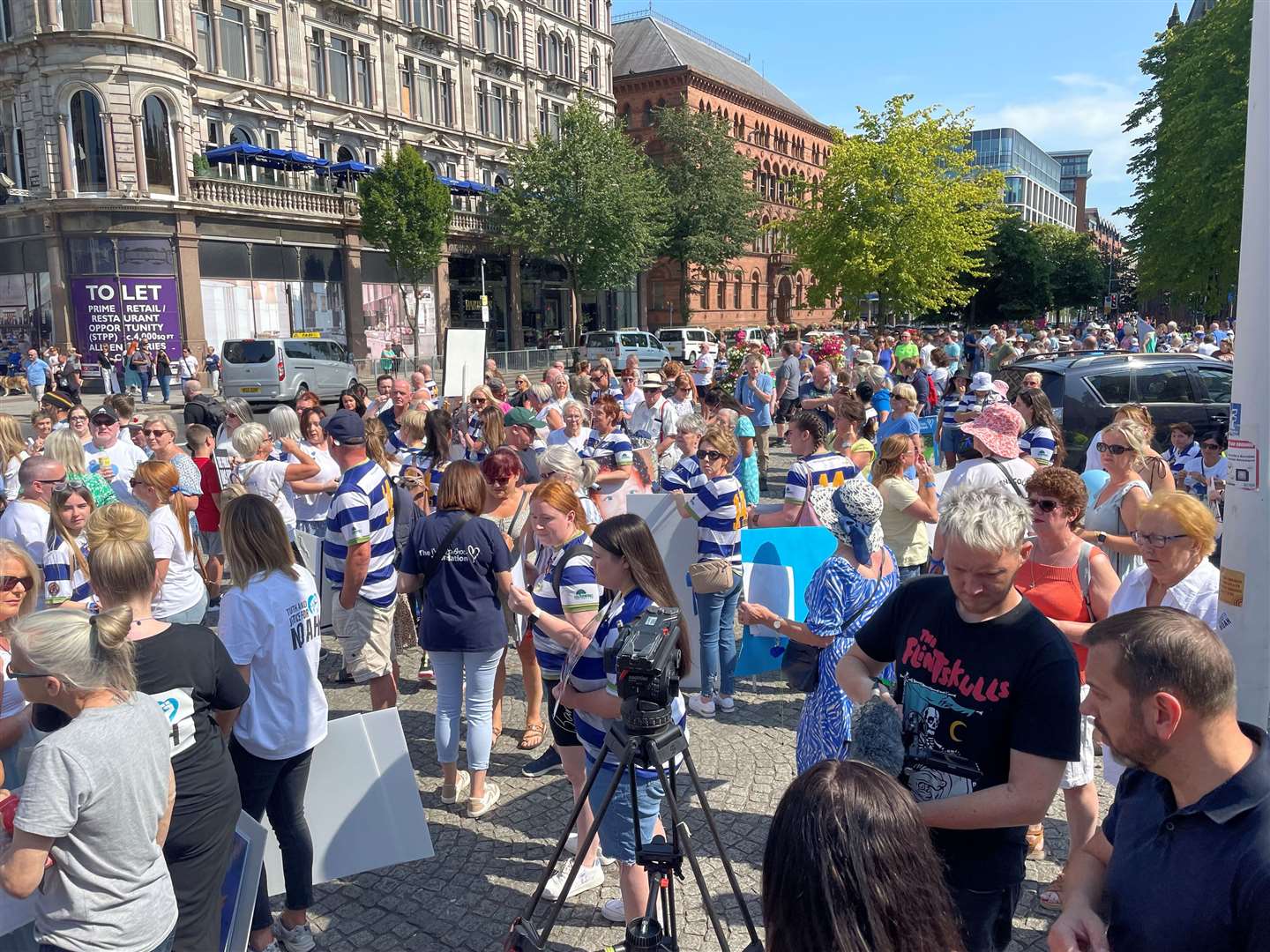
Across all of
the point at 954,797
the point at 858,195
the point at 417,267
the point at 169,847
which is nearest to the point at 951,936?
the point at 954,797

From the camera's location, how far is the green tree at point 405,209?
115 ft

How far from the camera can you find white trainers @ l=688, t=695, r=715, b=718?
5.90 meters

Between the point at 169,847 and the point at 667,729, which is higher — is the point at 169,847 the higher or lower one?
the lower one

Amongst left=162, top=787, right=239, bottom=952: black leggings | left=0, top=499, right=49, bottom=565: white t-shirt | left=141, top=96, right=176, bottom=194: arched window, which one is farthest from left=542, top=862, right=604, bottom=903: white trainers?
left=141, top=96, right=176, bottom=194: arched window

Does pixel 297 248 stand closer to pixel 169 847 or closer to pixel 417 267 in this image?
pixel 417 267

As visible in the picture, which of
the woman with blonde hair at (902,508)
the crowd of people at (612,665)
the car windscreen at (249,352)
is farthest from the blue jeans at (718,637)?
the car windscreen at (249,352)

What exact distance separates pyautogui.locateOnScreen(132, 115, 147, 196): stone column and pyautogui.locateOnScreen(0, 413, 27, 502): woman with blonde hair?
27.4 metres

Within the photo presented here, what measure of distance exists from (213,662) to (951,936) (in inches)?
101

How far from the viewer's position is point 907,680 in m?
2.63

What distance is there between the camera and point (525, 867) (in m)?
4.28

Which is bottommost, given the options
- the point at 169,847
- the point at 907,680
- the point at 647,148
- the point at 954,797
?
the point at 169,847

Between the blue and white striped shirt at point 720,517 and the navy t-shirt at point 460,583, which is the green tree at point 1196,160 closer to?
the blue and white striped shirt at point 720,517

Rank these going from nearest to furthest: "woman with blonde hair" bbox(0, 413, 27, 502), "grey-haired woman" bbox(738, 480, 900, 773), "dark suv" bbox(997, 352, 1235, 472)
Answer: "grey-haired woman" bbox(738, 480, 900, 773), "woman with blonde hair" bbox(0, 413, 27, 502), "dark suv" bbox(997, 352, 1235, 472)

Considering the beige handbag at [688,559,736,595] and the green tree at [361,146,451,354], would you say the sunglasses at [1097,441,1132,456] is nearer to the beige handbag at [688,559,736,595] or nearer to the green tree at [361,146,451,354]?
the beige handbag at [688,559,736,595]
